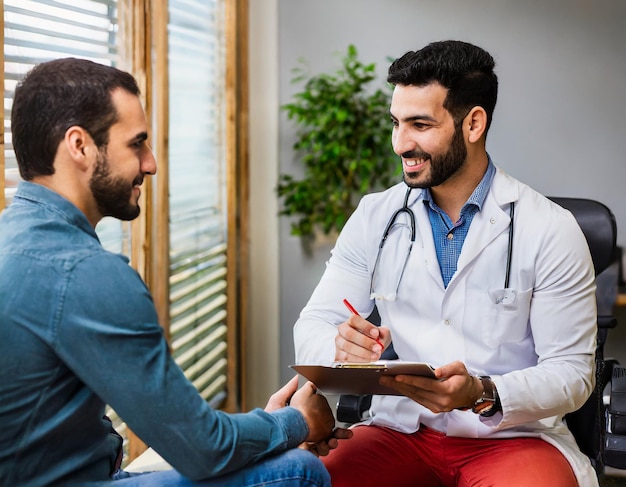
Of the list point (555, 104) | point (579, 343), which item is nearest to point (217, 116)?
point (555, 104)

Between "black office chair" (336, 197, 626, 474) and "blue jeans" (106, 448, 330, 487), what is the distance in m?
0.63

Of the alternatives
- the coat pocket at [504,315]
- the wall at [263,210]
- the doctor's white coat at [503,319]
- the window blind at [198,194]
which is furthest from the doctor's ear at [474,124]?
the wall at [263,210]

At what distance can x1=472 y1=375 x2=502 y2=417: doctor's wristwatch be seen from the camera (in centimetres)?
182

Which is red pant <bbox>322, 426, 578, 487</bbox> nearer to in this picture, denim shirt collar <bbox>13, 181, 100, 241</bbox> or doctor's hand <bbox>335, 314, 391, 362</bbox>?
doctor's hand <bbox>335, 314, 391, 362</bbox>

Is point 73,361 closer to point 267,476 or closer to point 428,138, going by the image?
point 267,476

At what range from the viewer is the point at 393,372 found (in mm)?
1625

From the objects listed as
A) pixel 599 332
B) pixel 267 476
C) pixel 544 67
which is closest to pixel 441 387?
pixel 267 476

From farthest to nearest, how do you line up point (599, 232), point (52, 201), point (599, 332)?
point (599, 332) < point (599, 232) < point (52, 201)

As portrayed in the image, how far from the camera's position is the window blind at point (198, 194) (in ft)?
10.4

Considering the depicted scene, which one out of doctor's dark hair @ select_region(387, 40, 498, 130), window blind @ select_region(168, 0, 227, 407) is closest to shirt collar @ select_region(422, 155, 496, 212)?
doctor's dark hair @ select_region(387, 40, 498, 130)

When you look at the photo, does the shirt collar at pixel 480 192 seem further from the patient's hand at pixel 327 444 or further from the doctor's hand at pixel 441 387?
the patient's hand at pixel 327 444

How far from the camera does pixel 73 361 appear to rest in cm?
127

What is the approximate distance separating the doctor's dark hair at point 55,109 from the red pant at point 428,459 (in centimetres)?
95

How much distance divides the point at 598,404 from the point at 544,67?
1935 millimetres
